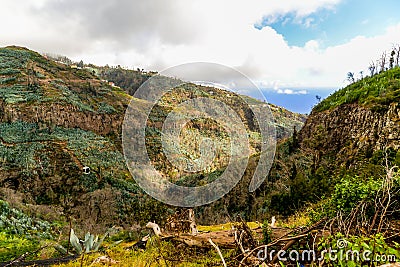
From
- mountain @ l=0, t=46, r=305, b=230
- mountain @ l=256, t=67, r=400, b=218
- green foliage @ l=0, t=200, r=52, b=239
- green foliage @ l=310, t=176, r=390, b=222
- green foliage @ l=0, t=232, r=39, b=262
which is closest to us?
green foliage @ l=310, t=176, r=390, b=222

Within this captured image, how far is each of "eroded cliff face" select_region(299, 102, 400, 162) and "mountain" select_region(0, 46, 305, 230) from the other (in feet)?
26.5

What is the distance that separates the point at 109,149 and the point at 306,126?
27.6 metres

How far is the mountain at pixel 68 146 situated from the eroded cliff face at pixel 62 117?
0.12 meters

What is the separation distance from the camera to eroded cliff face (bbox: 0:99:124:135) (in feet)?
139

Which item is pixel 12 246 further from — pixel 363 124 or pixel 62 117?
pixel 62 117

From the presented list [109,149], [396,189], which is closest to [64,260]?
[396,189]

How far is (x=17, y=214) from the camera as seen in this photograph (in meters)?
12.4

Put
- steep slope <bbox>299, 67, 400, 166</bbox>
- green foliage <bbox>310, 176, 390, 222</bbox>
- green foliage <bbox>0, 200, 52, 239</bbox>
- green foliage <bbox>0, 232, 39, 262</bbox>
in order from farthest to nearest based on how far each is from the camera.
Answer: steep slope <bbox>299, 67, 400, 166</bbox> → green foliage <bbox>0, 200, 52, 239</bbox> → green foliage <bbox>0, 232, 39, 262</bbox> → green foliage <bbox>310, 176, 390, 222</bbox>

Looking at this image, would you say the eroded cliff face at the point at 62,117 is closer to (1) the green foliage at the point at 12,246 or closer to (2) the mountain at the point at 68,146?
(2) the mountain at the point at 68,146

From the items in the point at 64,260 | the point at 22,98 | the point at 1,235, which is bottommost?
the point at 1,235

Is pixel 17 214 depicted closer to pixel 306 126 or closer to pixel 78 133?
pixel 306 126

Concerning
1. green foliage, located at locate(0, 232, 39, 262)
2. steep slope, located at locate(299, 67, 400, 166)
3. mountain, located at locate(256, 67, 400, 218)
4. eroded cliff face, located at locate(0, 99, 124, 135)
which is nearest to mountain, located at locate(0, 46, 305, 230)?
eroded cliff face, located at locate(0, 99, 124, 135)

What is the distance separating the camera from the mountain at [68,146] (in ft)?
82.1

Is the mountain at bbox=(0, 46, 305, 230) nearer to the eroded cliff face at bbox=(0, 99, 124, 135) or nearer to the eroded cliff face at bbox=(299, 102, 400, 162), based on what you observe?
the eroded cliff face at bbox=(0, 99, 124, 135)
